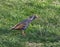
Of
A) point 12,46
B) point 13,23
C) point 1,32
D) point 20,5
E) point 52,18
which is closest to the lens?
point 12,46

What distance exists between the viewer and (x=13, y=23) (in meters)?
10.0

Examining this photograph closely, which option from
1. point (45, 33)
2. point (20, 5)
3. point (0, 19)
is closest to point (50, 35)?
point (45, 33)

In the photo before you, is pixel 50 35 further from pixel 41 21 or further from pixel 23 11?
pixel 23 11

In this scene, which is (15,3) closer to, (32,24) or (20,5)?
(20,5)

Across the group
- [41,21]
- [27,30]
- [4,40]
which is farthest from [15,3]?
[4,40]

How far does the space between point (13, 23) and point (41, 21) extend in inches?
41.5

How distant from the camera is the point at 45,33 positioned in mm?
9602

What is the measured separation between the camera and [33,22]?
34.3 feet

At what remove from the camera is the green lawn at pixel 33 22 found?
29.5 ft

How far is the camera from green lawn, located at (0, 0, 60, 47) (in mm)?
9000

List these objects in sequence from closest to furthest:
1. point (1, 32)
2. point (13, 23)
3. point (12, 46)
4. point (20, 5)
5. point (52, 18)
Answer: point (12, 46)
point (1, 32)
point (13, 23)
point (52, 18)
point (20, 5)

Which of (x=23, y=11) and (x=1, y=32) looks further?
(x=23, y=11)

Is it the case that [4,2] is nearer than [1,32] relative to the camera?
No

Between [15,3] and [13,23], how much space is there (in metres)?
1.84
